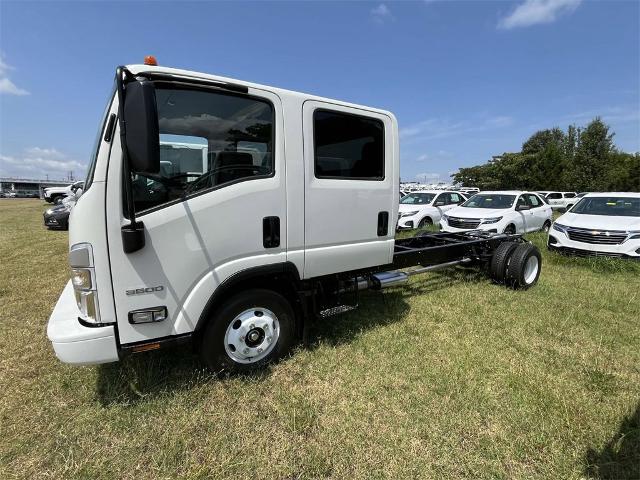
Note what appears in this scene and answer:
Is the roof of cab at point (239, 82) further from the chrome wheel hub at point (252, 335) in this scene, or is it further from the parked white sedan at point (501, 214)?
the parked white sedan at point (501, 214)

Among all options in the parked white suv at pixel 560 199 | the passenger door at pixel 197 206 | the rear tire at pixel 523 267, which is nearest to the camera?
the passenger door at pixel 197 206

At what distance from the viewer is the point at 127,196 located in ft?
7.73

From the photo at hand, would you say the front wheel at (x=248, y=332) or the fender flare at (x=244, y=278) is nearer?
the fender flare at (x=244, y=278)

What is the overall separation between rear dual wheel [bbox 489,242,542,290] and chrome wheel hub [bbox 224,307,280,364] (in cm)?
416

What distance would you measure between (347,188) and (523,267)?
3763 millimetres

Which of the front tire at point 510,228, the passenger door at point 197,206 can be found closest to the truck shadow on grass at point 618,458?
the passenger door at point 197,206

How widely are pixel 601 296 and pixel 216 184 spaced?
592 centimetres

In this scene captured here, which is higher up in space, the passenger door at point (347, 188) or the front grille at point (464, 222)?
the passenger door at point (347, 188)

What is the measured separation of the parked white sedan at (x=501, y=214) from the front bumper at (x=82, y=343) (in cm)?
909

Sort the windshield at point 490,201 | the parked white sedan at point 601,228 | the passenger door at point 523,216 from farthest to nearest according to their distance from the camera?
the windshield at point 490,201, the passenger door at point 523,216, the parked white sedan at point 601,228

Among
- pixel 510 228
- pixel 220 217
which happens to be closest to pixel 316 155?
pixel 220 217

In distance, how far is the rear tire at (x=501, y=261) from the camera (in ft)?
18.7

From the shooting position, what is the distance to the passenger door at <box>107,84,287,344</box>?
246 cm

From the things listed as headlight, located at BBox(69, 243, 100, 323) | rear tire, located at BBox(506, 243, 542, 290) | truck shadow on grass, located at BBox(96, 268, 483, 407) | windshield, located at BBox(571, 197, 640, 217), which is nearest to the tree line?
windshield, located at BBox(571, 197, 640, 217)
